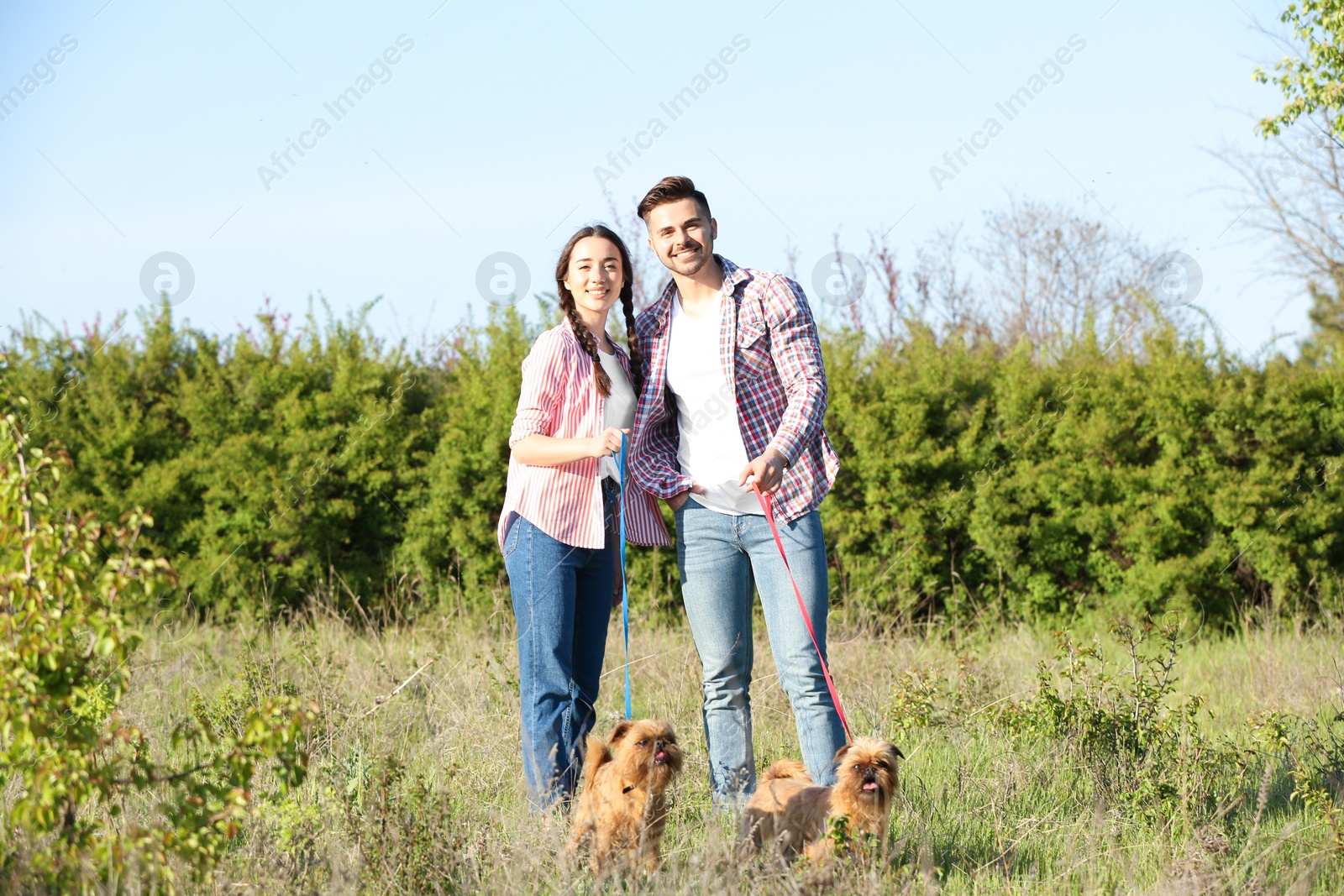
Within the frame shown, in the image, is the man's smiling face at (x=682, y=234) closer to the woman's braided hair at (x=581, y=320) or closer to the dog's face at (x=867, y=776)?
the woman's braided hair at (x=581, y=320)

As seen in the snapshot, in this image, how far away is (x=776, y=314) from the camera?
3410 mm

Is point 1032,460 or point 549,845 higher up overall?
point 1032,460

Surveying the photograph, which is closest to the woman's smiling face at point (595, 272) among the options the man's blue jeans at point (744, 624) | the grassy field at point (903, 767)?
the man's blue jeans at point (744, 624)

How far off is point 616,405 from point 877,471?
145 inches

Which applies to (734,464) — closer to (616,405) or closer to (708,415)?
(708,415)

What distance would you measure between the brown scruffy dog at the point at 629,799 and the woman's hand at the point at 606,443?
0.83 meters

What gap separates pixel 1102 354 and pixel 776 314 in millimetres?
4734

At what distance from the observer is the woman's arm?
3.21 meters

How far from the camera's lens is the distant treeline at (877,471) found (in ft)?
22.2

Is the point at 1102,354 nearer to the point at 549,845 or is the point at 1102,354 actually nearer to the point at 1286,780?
the point at 1286,780

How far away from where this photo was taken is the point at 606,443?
3207 millimetres

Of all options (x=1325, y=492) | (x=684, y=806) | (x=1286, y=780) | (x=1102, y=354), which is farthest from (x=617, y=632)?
(x=1325, y=492)

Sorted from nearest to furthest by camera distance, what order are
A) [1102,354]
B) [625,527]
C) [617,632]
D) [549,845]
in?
[549,845] < [625,527] < [617,632] < [1102,354]

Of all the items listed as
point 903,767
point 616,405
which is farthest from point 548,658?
point 903,767
